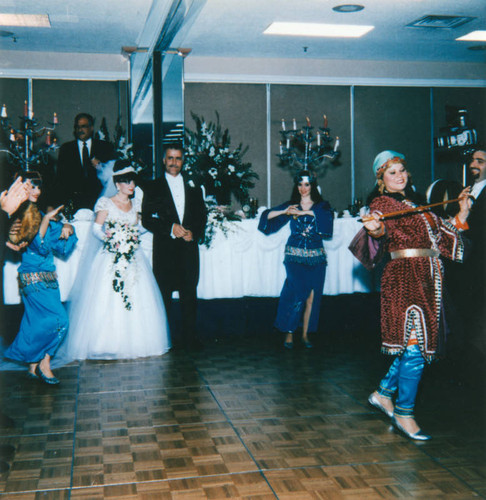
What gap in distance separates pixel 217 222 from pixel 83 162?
1920mm

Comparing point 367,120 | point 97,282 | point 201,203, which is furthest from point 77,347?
point 367,120

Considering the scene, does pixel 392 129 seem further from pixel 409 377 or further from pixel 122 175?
pixel 409 377

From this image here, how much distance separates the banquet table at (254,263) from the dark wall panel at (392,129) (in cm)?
249

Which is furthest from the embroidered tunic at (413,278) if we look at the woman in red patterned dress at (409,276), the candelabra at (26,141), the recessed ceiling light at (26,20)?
the recessed ceiling light at (26,20)

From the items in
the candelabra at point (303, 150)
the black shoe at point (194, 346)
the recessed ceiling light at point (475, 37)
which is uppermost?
the recessed ceiling light at point (475, 37)

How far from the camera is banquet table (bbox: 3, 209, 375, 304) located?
5.60 meters

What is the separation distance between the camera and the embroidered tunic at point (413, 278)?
120 inches

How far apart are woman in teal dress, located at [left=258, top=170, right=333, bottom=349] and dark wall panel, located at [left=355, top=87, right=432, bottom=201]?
308 centimetres

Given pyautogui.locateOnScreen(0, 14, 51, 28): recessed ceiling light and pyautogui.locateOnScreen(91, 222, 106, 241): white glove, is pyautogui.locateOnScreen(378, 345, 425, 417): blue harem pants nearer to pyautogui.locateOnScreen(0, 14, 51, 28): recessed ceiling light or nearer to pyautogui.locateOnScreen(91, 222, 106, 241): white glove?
pyautogui.locateOnScreen(91, 222, 106, 241): white glove

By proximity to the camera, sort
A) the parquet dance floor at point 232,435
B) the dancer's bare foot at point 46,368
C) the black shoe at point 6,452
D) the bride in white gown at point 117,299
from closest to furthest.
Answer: the parquet dance floor at point 232,435
the black shoe at point 6,452
the dancer's bare foot at point 46,368
the bride in white gown at point 117,299

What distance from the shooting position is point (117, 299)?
482 centimetres

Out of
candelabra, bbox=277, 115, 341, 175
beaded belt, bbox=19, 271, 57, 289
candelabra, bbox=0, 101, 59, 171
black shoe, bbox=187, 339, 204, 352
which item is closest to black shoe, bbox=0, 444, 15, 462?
beaded belt, bbox=19, 271, 57, 289

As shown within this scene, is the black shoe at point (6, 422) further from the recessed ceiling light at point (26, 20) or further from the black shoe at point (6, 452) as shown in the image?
the recessed ceiling light at point (26, 20)

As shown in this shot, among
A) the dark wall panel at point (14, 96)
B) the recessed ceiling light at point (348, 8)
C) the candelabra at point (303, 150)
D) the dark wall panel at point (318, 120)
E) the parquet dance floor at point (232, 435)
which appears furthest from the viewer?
the dark wall panel at point (318, 120)
